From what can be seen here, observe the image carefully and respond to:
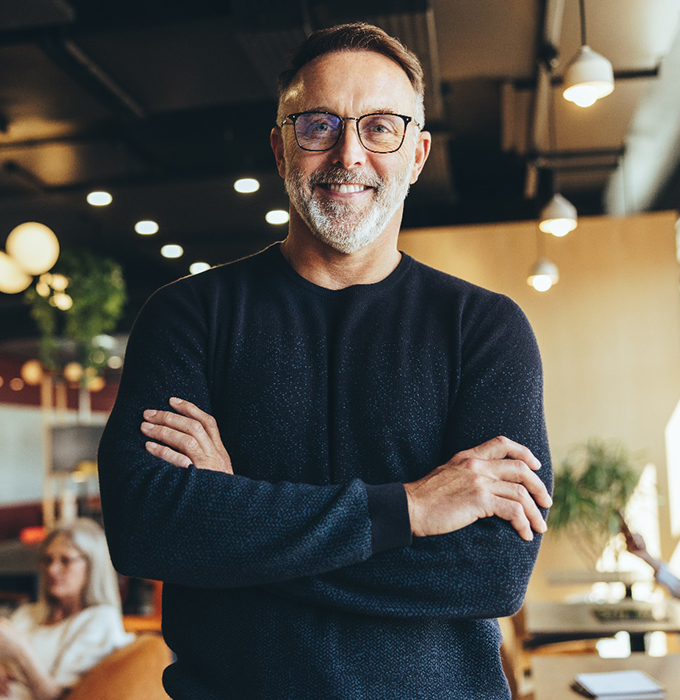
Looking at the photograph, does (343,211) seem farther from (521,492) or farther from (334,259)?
(521,492)

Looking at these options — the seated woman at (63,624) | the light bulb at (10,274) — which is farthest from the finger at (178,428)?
the light bulb at (10,274)

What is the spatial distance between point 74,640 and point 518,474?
2443mm

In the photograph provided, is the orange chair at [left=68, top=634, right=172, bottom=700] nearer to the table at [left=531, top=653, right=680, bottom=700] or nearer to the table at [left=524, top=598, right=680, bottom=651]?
the table at [left=531, top=653, right=680, bottom=700]

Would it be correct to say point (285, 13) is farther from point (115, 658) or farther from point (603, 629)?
point (603, 629)

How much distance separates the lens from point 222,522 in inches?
47.1

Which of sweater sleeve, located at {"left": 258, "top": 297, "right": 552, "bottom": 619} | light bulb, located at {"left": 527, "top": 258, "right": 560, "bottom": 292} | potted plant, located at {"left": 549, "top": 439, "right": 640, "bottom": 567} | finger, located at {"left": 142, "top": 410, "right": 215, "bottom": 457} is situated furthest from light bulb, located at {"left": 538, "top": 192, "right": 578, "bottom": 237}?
finger, located at {"left": 142, "top": 410, "right": 215, "bottom": 457}

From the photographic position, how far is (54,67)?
203 inches

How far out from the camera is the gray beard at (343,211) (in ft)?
4.56

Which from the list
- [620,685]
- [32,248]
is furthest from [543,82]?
[620,685]

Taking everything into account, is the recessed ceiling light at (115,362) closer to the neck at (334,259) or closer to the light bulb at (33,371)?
the light bulb at (33,371)

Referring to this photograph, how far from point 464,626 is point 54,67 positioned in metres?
4.81

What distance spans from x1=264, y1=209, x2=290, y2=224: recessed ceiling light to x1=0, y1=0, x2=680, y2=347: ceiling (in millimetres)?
134

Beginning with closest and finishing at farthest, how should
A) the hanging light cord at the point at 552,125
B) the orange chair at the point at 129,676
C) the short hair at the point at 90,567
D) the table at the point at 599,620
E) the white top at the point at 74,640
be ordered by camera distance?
the orange chair at the point at 129,676 → the white top at the point at 74,640 → the short hair at the point at 90,567 → the table at the point at 599,620 → the hanging light cord at the point at 552,125

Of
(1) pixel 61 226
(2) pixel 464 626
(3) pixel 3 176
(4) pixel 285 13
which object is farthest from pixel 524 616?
(1) pixel 61 226
